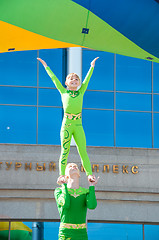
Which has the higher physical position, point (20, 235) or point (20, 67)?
point (20, 67)

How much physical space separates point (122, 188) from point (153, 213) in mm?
1366

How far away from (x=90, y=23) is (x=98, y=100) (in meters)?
12.7

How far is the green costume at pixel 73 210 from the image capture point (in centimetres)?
1008

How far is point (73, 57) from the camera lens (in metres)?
22.6

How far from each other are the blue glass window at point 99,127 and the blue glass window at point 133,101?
566 mm

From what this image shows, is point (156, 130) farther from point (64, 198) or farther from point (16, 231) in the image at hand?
point (64, 198)

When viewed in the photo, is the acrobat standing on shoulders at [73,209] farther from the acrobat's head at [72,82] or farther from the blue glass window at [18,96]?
the blue glass window at [18,96]

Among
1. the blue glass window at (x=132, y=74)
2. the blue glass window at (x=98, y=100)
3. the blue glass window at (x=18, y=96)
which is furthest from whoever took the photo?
the blue glass window at (x=132, y=74)

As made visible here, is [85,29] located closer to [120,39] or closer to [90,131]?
[120,39]

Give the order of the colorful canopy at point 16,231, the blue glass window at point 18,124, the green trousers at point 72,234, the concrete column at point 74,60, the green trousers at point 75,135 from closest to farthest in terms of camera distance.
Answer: the green trousers at point 72,234
the green trousers at point 75,135
the colorful canopy at point 16,231
the blue glass window at point 18,124
the concrete column at point 74,60

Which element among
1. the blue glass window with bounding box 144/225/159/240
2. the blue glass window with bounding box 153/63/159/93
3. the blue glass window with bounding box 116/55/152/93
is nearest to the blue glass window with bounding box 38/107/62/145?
the blue glass window with bounding box 116/55/152/93

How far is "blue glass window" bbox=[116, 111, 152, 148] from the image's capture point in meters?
23.1

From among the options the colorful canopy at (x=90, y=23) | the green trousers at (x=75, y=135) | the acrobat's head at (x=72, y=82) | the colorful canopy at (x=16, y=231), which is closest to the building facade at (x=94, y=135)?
the colorful canopy at (x=16, y=231)

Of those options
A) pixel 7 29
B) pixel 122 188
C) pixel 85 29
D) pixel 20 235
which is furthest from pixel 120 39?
pixel 20 235
